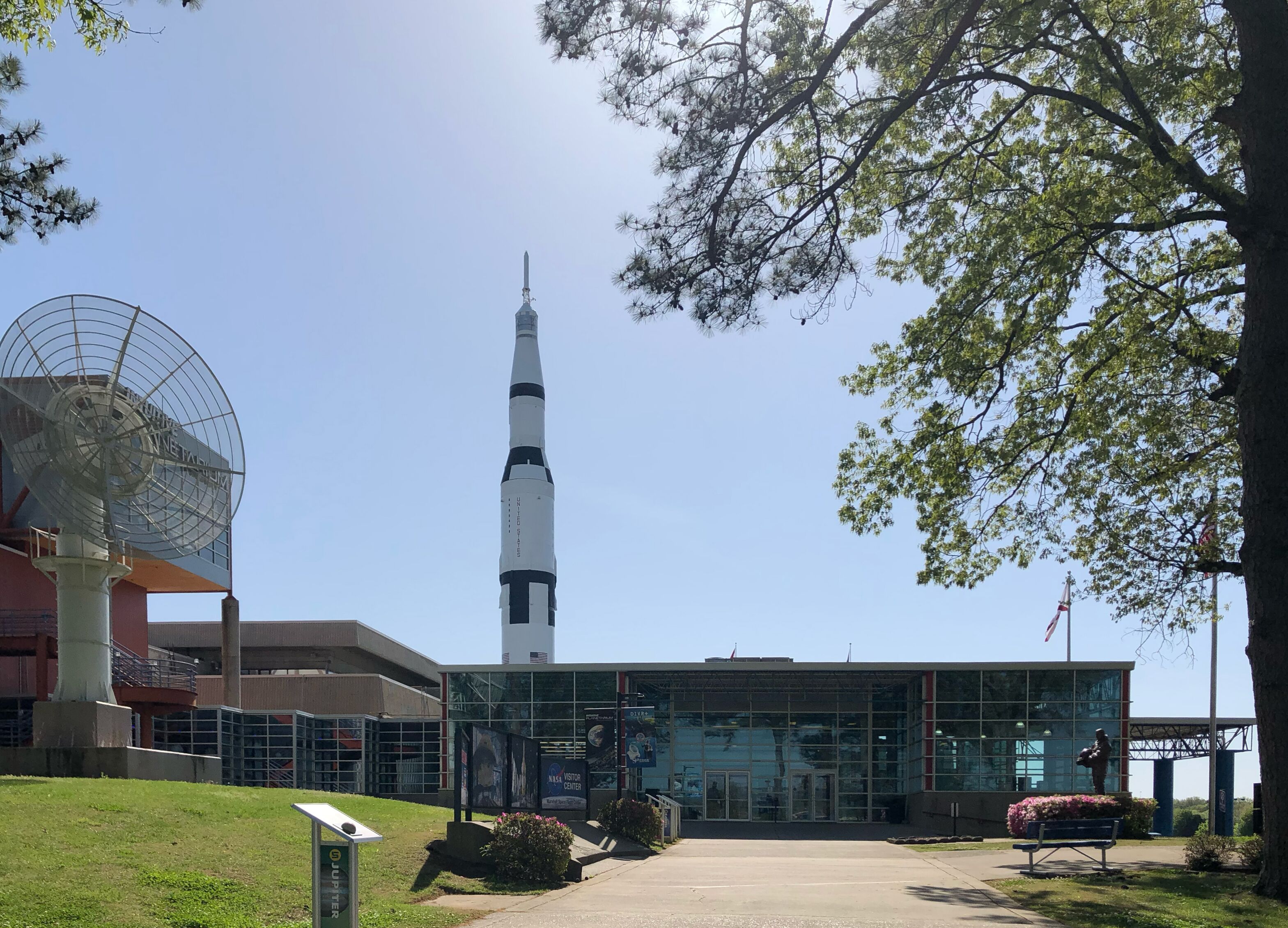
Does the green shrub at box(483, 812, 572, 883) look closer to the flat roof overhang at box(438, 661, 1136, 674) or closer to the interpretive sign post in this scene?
the interpretive sign post

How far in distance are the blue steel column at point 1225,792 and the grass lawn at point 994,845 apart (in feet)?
18.3

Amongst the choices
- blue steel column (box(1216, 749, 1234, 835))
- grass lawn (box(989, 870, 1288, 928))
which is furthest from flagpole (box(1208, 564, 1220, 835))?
grass lawn (box(989, 870, 1288, 928))

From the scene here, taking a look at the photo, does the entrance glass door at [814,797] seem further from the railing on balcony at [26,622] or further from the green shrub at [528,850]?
the green shrub at [528,850]

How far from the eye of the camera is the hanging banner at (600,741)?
3041 centimetres

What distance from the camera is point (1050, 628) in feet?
154

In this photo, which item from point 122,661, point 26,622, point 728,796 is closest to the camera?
point 26,622

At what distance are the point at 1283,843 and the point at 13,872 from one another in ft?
41.9

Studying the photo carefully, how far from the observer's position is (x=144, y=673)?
36.2 metres

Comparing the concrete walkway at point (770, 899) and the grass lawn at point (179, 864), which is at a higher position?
the grass lawn at point (179, 864)

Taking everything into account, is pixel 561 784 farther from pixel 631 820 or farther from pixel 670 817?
pixel 670 817

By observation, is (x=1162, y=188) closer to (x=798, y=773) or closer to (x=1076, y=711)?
(x=1076, y=711)

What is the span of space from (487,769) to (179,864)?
6.58 m

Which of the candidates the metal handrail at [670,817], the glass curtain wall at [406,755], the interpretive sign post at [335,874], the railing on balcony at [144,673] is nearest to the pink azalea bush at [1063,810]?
the metal handrail at [670,817]

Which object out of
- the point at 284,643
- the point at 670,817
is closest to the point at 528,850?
the point at 670,817
